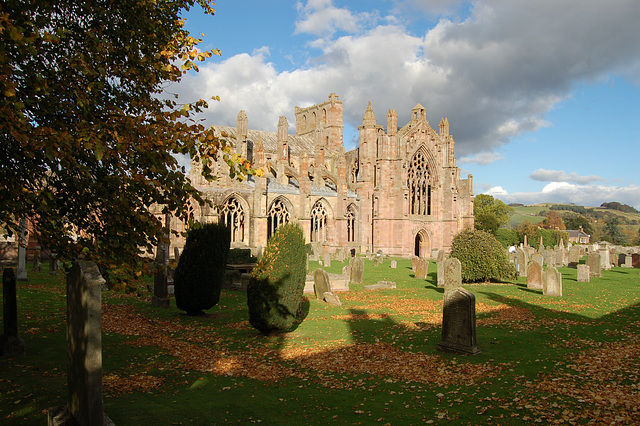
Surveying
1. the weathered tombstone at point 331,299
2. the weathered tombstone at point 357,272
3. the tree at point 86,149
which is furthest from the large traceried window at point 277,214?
the tree at point 86,149

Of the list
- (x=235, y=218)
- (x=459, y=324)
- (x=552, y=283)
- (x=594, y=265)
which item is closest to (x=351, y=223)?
(x=235, y=218)

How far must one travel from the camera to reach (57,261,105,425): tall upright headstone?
169 inches

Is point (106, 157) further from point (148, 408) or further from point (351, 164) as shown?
point (351, 164)

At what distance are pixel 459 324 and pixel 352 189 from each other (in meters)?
35.7

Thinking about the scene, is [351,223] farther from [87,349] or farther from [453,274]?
[87,349]

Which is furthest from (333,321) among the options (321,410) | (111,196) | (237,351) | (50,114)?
(50,114)

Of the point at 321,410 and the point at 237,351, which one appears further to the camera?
the point at 237,351

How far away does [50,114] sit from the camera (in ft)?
18.9

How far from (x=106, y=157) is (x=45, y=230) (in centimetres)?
116

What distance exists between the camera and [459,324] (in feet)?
28.3

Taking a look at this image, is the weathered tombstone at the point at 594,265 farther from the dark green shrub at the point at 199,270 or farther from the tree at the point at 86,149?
the tree at the point at 86,149

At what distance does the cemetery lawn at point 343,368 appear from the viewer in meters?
5.77

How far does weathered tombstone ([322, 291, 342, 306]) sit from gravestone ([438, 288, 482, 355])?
6.12 m

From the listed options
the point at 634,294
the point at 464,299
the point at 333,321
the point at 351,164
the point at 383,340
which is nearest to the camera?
the point at 464,299
